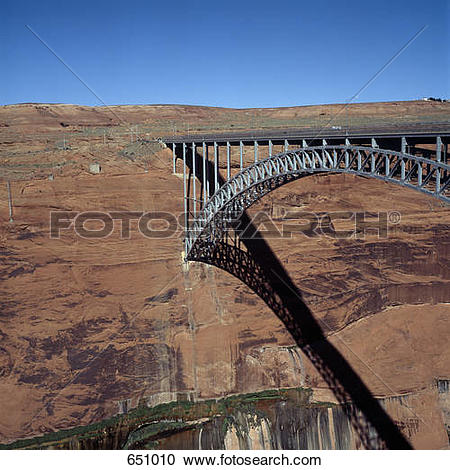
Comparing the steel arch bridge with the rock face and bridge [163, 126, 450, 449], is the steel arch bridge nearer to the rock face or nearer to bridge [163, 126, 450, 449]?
bridge [163, 126, 450, 449]

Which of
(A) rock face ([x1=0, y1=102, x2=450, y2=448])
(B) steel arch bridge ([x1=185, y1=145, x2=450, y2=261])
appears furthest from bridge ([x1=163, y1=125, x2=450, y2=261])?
(A) rock face ([x1=0, y1=102, x2=450, y2=448])

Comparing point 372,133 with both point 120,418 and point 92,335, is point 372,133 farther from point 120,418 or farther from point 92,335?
point 120,418

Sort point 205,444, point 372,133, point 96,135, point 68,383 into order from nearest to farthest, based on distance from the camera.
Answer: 1. point 372,133
2. point 68,383
3. point 205,444
4. point 96,135

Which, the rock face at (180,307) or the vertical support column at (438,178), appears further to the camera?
the rock face at (180,307)

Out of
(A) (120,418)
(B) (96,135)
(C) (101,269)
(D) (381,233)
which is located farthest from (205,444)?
(B) (96,135)

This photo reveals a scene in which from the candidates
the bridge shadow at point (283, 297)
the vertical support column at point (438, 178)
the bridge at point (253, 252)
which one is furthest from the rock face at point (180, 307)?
the vertical support column at point (438, 178)

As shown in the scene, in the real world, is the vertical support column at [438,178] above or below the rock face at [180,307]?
above

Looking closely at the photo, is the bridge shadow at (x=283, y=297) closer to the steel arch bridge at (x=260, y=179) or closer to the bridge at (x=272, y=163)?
the steel arch bridge at (x=260, y=179)
